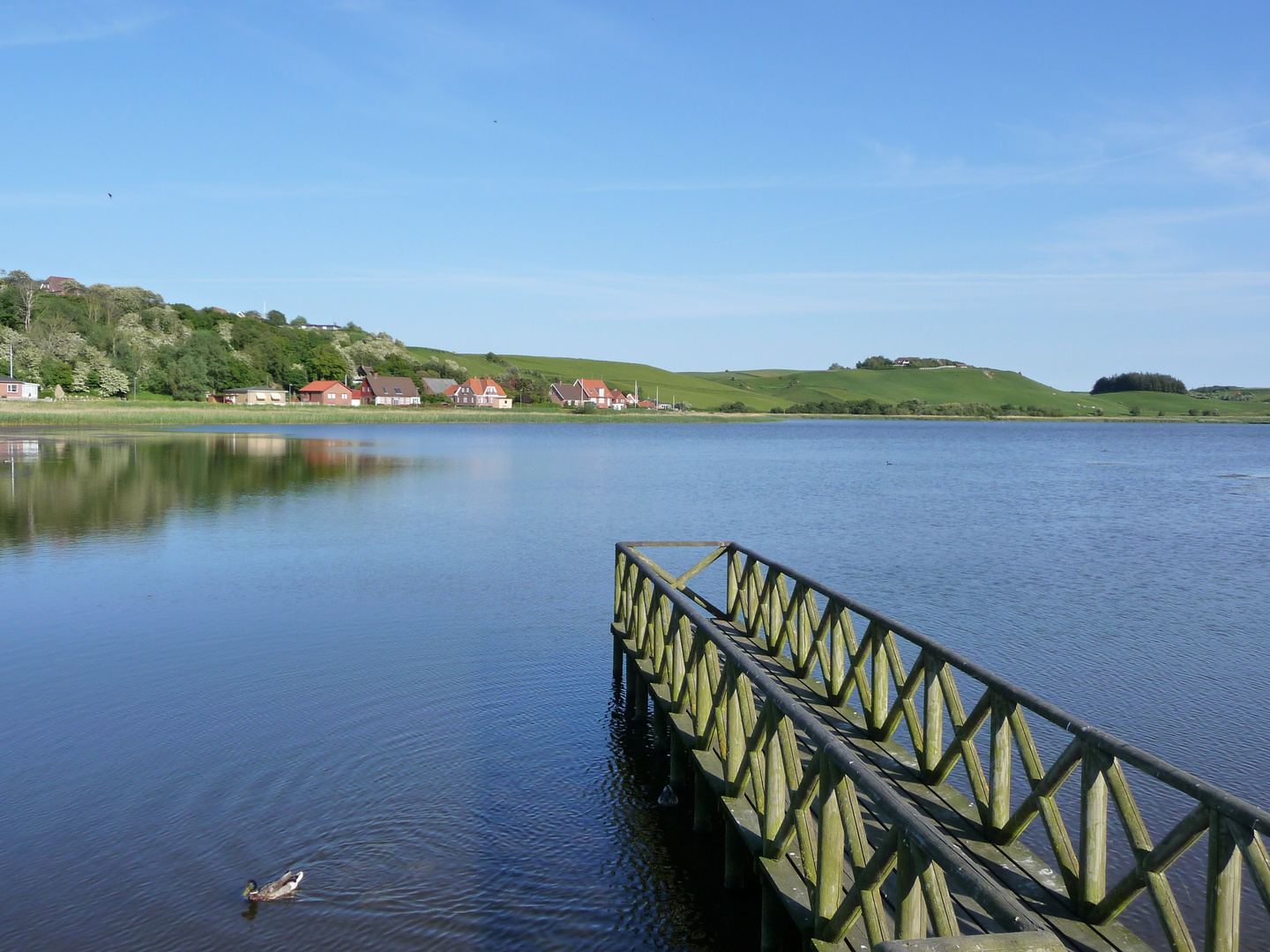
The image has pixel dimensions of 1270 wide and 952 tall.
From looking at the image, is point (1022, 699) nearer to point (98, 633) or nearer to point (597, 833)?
point (597, 833)

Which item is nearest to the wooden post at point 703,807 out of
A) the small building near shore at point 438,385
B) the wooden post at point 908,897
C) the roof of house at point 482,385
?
the wooden post at point 908,897

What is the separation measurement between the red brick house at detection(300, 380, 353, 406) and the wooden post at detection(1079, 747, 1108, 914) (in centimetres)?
17046

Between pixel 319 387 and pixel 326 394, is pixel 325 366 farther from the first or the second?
pixel 326 394

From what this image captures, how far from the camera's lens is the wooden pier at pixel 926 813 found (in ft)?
18.2

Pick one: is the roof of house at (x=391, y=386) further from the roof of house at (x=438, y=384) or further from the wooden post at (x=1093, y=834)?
the wooden post at (x=1093, y=834)

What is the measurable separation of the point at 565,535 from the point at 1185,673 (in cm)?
1954

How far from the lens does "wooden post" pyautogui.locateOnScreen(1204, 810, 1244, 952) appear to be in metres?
5.62

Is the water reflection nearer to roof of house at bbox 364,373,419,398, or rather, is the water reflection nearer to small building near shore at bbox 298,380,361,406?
small building near shore at bbox 298,380,361,406

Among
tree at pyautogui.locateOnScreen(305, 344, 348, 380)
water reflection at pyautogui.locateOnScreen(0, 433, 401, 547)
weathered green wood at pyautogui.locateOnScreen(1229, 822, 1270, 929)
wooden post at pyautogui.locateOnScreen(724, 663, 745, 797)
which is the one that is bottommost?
water reflection at pyautogui.locateOnScreen(0, 433, 401, 547)

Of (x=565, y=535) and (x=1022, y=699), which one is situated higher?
(x=1022, y=699)

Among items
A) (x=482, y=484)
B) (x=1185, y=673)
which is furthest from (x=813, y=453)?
(x=1185, y=673)

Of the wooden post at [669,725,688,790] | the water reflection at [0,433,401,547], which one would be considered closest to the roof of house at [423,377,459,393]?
the water reflection at [0,433,401,547]

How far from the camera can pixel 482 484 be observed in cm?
4872

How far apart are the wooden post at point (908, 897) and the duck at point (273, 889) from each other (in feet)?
18.6
